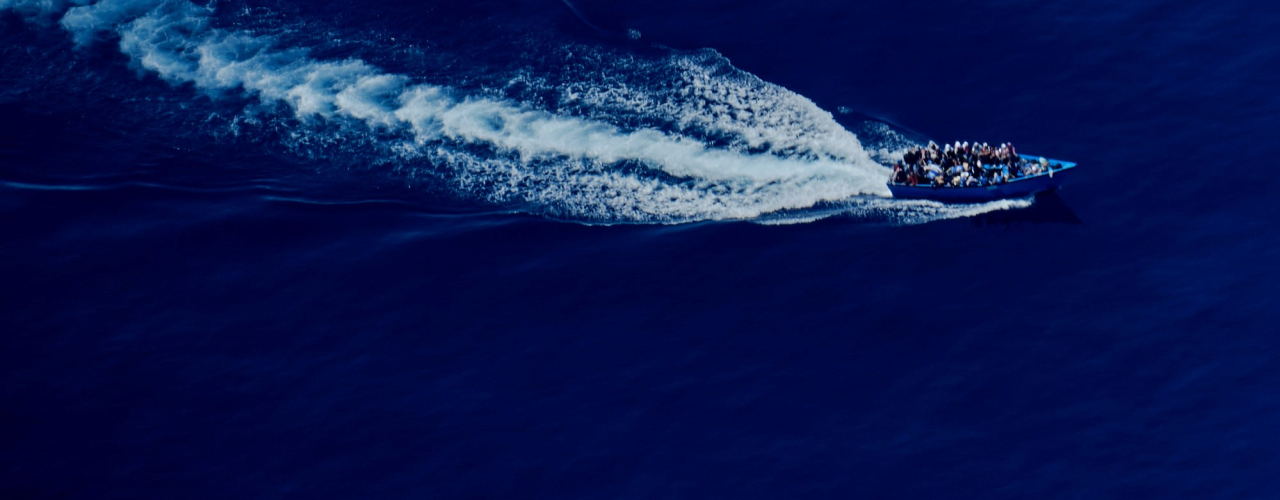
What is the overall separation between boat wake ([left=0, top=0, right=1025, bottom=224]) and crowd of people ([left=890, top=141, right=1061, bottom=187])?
6.88 ft

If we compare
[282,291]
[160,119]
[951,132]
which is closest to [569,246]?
[282,291]

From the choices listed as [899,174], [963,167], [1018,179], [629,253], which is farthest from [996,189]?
[629,253]

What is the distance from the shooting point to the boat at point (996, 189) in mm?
94500

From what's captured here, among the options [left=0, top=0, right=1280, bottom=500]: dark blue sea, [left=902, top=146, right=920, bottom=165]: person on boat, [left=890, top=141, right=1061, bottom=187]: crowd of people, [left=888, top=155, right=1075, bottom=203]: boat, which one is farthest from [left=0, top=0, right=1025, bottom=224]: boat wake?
[left=902, top=146, right=920, bottom=165]: person on boat

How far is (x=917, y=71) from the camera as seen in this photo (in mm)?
107688

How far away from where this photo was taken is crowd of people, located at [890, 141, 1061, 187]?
95.8 m

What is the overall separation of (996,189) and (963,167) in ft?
9.09

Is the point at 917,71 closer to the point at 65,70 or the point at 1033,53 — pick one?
the point at 1033,53

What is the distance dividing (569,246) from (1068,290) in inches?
1331

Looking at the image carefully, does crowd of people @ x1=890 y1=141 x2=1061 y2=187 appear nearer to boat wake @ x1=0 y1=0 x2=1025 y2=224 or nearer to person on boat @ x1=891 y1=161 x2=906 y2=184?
person on boat @ x1=891 y1=161 x2=906 y2=184

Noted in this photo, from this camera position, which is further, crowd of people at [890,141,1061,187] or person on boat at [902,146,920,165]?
person on boat at [902,146,920,165]

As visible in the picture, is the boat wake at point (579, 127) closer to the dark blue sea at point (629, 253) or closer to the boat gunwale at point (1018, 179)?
the dark blue sea at point (629, 253)

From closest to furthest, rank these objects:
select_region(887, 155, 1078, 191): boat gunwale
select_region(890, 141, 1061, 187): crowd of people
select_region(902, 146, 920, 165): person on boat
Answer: select_region(887, 155, 1078, 191): boat gunwale
select_region(890, 141, 1061, 187): crowd of people
select_region(902, 146, 920, 165): person on boat

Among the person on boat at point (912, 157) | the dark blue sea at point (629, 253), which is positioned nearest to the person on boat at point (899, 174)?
the person on boat at point (912, 157)
